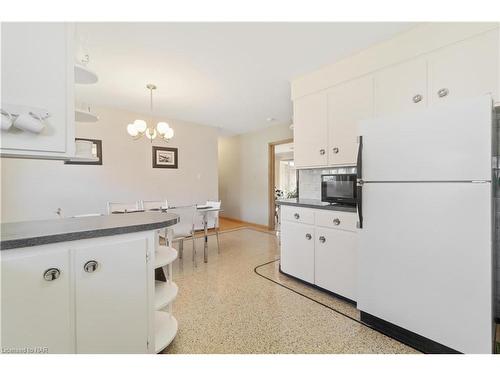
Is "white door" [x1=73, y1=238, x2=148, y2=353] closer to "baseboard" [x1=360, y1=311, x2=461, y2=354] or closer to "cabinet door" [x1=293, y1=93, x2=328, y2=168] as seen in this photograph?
"baseboard" [x1=360, y1=311, x2=461, y2=354]

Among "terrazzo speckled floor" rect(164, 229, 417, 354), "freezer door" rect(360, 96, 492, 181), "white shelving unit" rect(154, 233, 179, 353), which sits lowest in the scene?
"terrazzo speckled floor" rect(164, 229, 417, 354)

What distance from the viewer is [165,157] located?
457 cm

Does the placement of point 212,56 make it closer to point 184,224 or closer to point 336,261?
point 184,224

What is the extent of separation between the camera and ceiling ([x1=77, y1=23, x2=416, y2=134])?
186 centimetres

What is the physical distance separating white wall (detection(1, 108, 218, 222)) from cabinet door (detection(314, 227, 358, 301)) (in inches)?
133

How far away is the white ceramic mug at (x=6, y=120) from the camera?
2.90 feet

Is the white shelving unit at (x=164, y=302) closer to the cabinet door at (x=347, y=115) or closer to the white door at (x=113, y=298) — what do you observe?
the white door at (x=113, y=298)

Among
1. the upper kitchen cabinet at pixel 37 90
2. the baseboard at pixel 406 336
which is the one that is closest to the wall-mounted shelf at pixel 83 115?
the upper kitchen cabinet at pixel 37 90

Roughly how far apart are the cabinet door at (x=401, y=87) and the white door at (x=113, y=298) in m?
2.19

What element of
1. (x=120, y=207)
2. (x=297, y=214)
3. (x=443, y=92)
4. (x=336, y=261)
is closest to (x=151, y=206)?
(x=120, y=207)

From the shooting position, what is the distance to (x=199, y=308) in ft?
6.43

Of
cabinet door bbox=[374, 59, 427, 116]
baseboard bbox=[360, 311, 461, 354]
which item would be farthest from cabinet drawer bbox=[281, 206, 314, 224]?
cabinet door bbox=[374, 59, 427, 116]

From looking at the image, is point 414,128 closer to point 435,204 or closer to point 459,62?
point 435,204

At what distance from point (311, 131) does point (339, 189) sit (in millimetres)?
749
